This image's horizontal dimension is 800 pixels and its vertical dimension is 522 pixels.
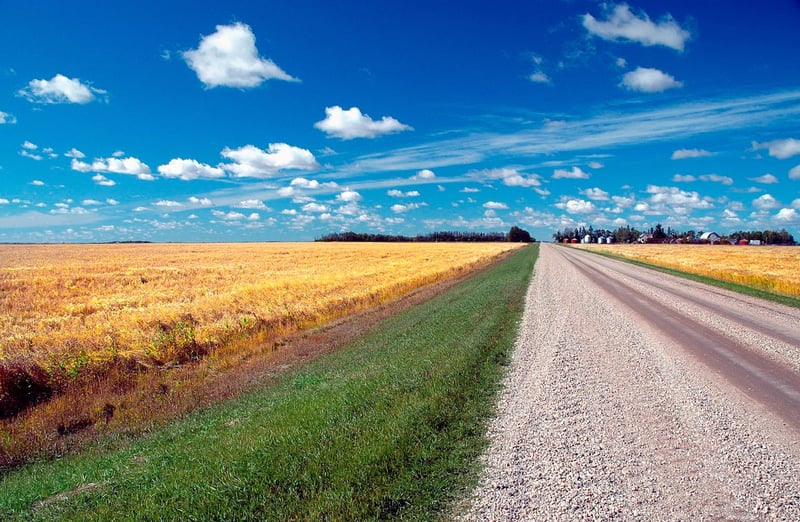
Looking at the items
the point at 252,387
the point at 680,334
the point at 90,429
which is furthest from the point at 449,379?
the point at 680,334

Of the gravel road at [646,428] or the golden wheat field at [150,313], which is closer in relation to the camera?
the gravel road at [646,428]

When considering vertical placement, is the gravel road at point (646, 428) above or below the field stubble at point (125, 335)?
above

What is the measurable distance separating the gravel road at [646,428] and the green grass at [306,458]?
1.62 ft

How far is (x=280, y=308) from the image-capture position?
17.6 metres

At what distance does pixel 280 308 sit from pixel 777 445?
605 inches

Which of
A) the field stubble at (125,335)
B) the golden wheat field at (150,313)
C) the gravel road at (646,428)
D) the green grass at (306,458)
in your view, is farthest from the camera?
the golden wheat field at (150,313)

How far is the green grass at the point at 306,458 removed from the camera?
4312 millimetres

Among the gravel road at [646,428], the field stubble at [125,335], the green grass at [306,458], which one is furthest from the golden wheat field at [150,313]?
the gravel road at [646,428]

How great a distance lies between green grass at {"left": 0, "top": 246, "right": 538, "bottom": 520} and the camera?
14.1ft

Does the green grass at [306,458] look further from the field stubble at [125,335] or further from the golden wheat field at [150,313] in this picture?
the golden wheat field at [150,313]

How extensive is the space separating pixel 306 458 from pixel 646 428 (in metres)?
4.19

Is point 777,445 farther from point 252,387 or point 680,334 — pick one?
point 252,387

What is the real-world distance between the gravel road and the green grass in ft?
1.62

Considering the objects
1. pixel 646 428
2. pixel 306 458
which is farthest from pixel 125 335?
pixel 646 428
